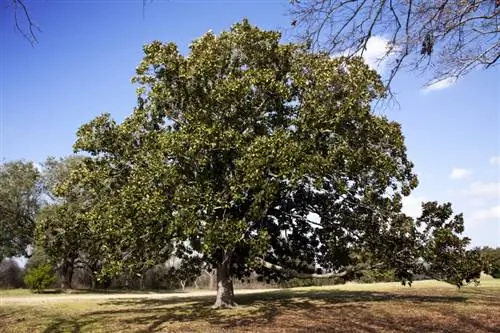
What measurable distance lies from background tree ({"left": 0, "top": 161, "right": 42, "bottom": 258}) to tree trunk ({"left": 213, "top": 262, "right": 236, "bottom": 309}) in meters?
24.3

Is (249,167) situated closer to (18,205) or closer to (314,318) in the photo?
(314,318)

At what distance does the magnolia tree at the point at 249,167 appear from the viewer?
17.0 metres

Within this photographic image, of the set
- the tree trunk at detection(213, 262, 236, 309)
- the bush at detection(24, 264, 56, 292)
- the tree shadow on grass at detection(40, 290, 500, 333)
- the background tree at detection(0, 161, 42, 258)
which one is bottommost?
the tree shadow on grass at detection(40, 290, 500, 333)

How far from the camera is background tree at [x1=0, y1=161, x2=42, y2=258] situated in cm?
3691

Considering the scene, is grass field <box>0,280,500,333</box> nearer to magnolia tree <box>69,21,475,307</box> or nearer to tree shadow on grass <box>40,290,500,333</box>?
tree shadow on grass <box>40,290,500,333</box>

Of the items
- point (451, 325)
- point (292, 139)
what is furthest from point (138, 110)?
point (451, 325)

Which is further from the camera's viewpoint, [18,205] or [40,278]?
[18,205]

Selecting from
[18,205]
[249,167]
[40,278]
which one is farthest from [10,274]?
[249,167]

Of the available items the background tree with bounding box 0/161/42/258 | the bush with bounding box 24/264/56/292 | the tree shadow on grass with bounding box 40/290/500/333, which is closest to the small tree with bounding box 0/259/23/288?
the background tree with bounding box 0/161/42/258

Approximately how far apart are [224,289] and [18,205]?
83.3 feet

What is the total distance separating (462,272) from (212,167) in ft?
37.8

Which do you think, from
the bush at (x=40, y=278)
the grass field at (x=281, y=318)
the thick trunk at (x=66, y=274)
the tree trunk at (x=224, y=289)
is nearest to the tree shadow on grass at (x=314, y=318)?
the grass field at (x=281, y=318)

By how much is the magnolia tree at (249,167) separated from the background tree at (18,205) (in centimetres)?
2040

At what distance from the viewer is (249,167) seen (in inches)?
650
